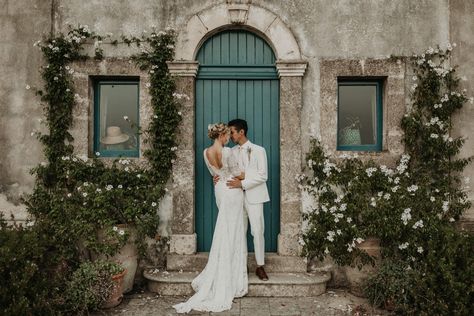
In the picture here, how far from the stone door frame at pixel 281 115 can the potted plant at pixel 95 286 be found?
0.96 metres

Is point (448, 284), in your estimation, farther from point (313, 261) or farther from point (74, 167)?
point (74, 167)

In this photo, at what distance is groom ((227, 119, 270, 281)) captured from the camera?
5477 mm

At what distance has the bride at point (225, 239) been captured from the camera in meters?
5.31

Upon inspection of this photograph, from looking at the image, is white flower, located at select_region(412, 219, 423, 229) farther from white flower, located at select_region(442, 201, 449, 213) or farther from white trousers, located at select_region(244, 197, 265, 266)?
white trousers, located at select_region(244, 197, 265, 266)

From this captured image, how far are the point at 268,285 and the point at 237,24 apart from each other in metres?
3.45

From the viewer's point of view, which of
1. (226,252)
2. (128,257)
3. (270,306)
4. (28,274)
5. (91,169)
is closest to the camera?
(28,274)

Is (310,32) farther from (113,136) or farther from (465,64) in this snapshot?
(113,136)

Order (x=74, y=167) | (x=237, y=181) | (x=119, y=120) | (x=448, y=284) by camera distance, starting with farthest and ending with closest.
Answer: (x=119, y=120)
(x=74, y=167)
(x=237, y=181)
(x=448, y=284)

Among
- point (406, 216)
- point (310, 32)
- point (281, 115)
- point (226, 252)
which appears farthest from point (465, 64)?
point (226, 252)

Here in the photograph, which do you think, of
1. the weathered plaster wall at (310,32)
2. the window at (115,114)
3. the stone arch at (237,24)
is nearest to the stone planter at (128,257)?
the weathered plaster wall at (310,32)

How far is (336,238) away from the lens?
5.72m

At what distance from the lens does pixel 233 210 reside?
17.9 feet

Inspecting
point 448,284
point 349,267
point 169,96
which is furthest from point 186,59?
point 448,284

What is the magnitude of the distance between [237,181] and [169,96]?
151cm
